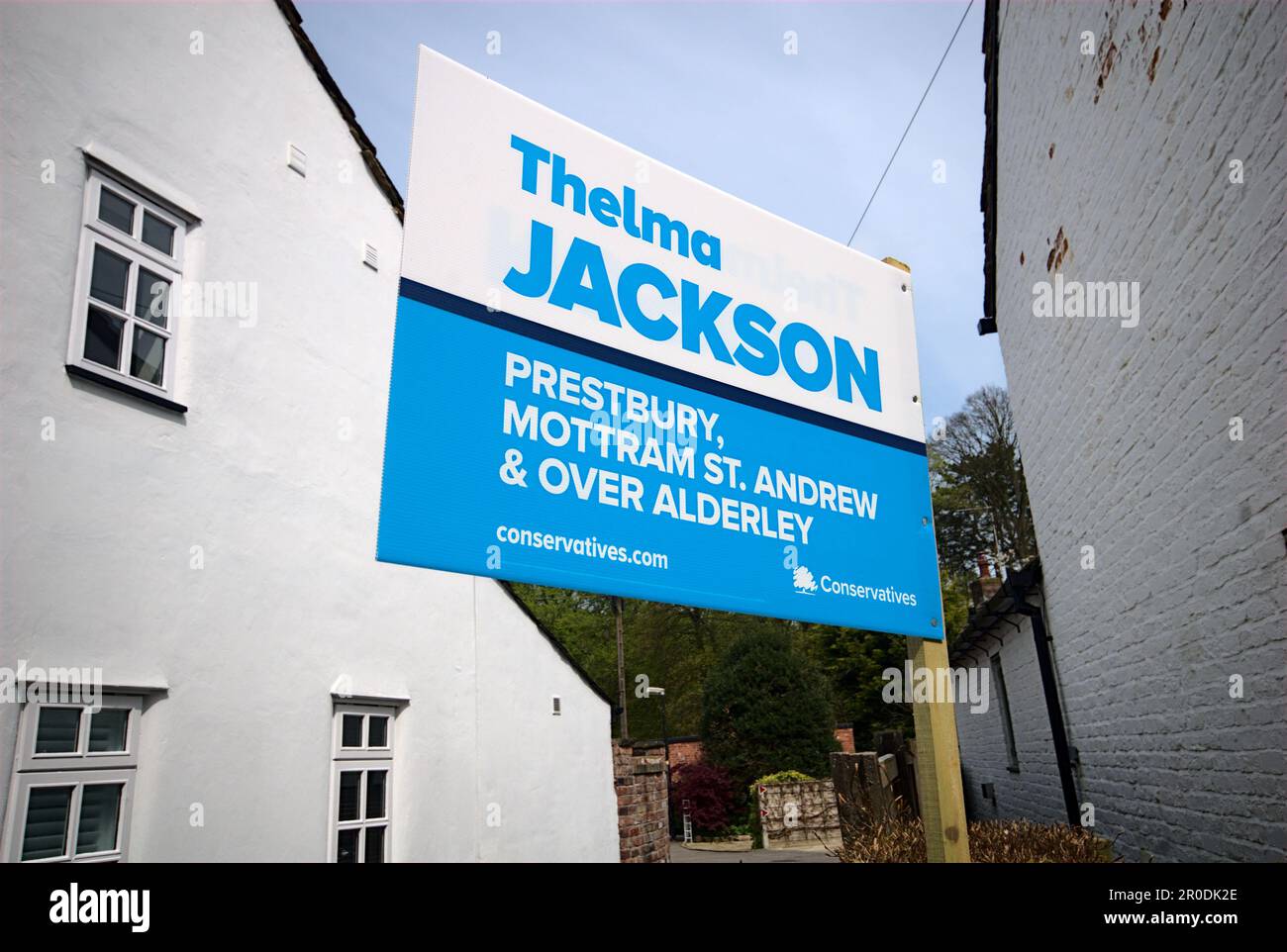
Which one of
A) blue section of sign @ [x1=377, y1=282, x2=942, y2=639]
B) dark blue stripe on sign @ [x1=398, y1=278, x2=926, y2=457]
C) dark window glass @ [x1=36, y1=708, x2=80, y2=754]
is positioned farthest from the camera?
dark window glass @ [x1=36, y1=708, x2=80, y2=754]

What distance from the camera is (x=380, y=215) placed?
8234 millimetres

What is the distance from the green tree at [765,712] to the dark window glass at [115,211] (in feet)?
75.5

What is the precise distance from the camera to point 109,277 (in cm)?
567

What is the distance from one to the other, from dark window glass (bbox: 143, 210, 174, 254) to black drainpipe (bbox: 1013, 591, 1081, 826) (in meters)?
9.33

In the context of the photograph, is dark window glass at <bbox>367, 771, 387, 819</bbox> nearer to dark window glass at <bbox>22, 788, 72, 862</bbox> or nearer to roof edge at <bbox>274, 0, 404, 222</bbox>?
dark window glass at <bbox>22, 788, 72, 862</bbox>

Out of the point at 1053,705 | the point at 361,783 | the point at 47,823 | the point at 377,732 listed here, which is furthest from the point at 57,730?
the point at 1053,705

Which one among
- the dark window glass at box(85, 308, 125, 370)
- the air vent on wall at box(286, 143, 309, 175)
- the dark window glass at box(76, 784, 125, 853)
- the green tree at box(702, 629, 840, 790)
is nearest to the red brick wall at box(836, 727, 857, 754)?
the green tree at box(702, 629, 840, 790)

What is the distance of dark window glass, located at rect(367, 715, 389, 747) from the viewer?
7030mm

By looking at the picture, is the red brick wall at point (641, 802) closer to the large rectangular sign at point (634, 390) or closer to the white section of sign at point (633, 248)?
the large rectangular sign at point (634, 390)

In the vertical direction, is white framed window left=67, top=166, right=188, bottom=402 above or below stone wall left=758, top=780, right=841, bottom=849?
above

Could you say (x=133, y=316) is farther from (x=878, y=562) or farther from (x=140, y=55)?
(x=878, y=562)

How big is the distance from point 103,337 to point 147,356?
31 cm

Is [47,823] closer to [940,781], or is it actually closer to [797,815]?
[940,781]
